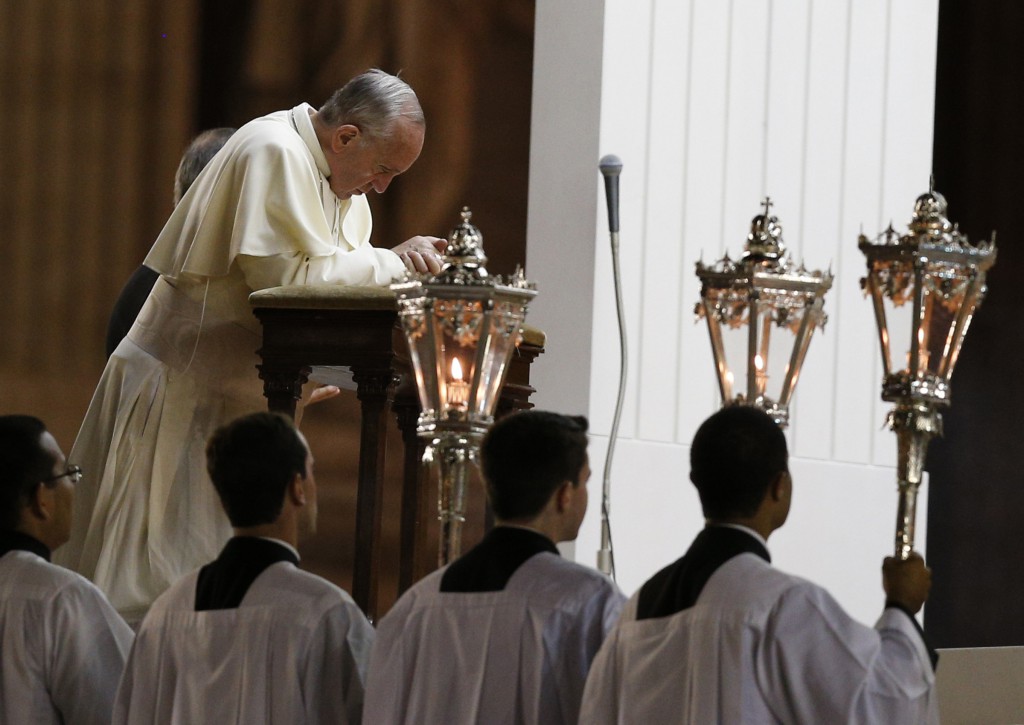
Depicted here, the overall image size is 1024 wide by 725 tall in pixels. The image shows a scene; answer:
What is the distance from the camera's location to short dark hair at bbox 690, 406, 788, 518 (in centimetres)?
345

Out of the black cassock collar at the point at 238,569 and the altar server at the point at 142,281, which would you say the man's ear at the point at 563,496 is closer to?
the black cassock collar at the point at 238,569

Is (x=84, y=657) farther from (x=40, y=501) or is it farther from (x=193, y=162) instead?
(x=193, y=162)

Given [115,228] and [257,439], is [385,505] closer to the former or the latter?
[115,228]

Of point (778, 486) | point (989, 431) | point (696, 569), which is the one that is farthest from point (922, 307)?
point (989, 431)

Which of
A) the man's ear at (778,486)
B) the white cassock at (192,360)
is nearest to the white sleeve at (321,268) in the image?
the white cassock at (192,360)

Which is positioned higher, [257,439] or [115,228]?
[115,228]

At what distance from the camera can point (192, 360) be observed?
4973mm

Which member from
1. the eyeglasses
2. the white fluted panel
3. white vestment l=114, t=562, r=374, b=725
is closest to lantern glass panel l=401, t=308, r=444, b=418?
white vestment l=114, t=562, r=374, b=725

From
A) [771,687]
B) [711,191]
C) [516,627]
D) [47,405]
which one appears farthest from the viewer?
[47,405]

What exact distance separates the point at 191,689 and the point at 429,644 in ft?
1.75

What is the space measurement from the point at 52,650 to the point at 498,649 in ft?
3.56

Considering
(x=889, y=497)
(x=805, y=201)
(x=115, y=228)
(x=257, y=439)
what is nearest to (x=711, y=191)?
(x=805, y=201)

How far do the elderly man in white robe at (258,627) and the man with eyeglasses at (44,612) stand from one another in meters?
0.22

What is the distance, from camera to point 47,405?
8.10 metres
